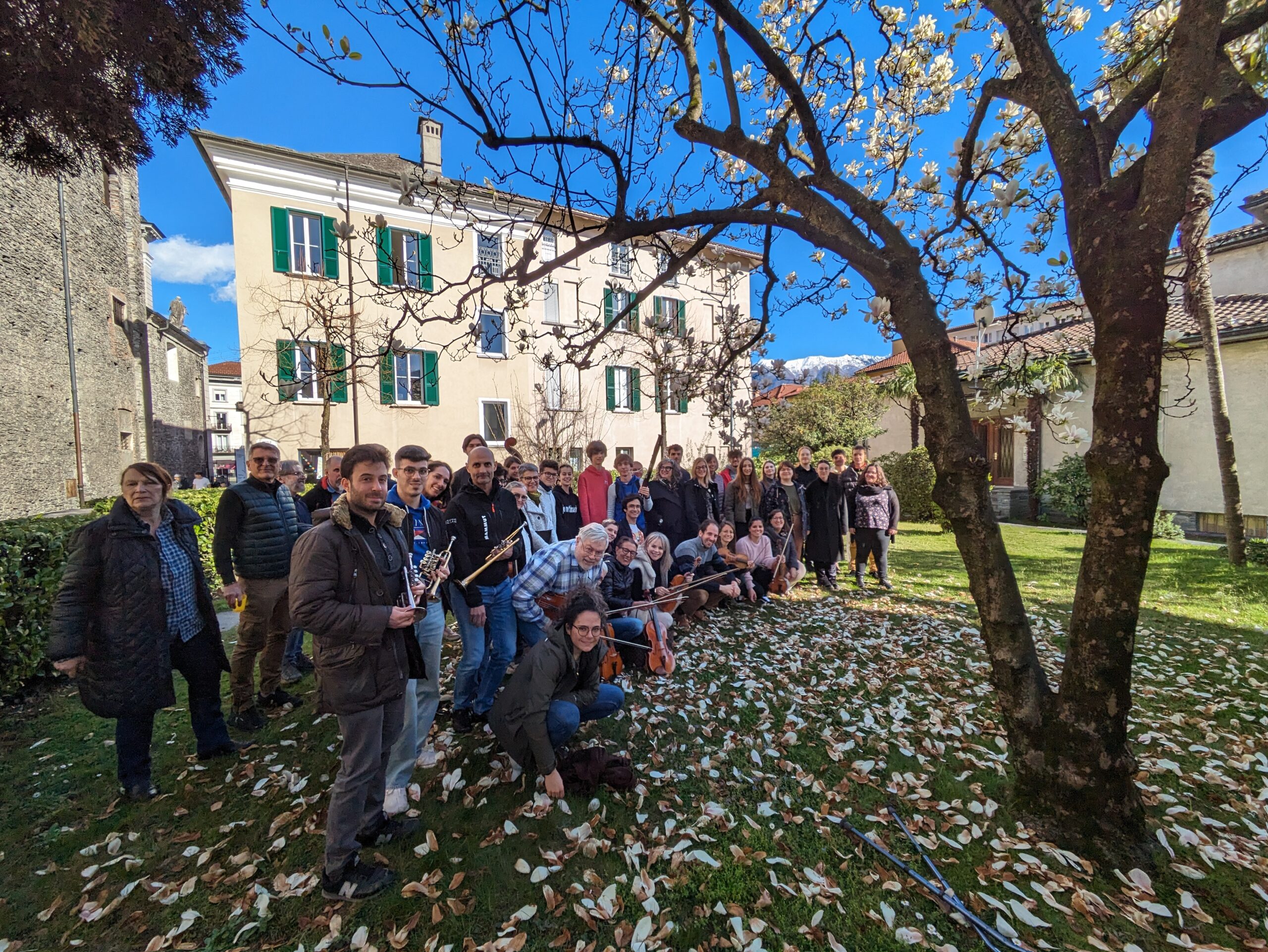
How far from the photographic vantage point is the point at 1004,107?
4.60 meters

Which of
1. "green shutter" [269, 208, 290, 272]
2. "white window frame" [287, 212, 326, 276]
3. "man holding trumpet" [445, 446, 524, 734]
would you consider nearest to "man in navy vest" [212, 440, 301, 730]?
"man holding trumpet" [445, 446, 524, 734]

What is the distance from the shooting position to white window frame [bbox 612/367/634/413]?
66.3 ft

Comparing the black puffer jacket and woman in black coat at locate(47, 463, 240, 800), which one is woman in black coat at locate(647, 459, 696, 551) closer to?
woman in black coat at locate(47, 463, 240, 800)

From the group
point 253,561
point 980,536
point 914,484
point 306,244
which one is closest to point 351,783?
point 253,561

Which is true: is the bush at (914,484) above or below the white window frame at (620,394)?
below

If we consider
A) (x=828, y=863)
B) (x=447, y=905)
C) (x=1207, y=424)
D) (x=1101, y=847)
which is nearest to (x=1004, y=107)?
(x=1101, y=847)

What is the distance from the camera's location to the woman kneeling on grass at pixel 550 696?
303 centimetres

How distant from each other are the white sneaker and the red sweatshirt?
4.12 meters

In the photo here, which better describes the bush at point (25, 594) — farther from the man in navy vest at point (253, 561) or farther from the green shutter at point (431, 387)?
the green shutter at point (431, 387)

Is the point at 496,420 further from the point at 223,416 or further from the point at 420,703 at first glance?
the point at 223,416

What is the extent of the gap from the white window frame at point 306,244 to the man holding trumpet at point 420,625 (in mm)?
14326

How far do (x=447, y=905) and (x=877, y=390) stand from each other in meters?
20.8

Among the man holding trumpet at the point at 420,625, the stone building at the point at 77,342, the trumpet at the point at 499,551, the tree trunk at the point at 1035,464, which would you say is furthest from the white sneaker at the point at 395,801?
the tree trunk at the point at 1035,464

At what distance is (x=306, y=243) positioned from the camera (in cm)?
1512
